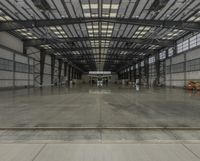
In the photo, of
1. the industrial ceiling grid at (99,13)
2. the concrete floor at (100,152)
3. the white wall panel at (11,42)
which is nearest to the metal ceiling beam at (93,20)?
the industrial ceiling grid at (99,13)

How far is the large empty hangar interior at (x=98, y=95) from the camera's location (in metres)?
4.78

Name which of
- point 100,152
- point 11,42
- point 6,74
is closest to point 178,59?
point 11,42

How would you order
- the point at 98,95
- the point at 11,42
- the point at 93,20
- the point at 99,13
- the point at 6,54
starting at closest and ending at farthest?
the point at 98,95
the point at 99,13
the point at 93,20
the point at 6,54
the point at 11,42

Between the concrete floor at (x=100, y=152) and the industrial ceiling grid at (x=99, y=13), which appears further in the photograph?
the industrial ceiling grid at (x=99, y=13)

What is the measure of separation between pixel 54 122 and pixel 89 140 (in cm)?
275

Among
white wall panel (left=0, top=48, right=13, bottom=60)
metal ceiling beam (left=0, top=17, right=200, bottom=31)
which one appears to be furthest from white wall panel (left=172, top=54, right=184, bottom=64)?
white wall panel (left=0, top=48, right=13, bottom=60)

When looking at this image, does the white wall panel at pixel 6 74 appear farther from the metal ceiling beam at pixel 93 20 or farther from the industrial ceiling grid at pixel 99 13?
the industrial ceiling grid at pixel 99 13

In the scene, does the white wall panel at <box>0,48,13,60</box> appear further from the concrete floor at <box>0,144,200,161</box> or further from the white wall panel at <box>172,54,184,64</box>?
the white wall panel at <box>172,54,184,64</box>

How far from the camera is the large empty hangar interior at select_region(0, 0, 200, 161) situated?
4.78m

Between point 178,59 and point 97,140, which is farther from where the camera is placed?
point 178,59

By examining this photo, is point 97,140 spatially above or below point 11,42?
below

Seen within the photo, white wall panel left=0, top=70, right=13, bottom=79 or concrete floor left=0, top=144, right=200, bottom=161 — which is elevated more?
white wall panel left=0, top=70, right=13, bottom=79

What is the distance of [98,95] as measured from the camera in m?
22.3

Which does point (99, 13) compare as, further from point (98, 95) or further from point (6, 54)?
point (6, 54)
